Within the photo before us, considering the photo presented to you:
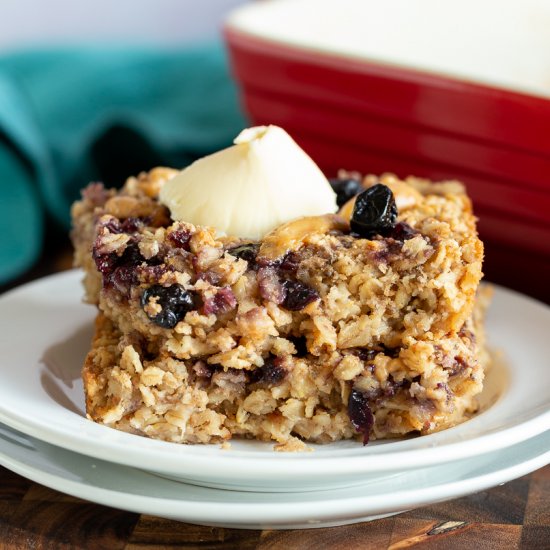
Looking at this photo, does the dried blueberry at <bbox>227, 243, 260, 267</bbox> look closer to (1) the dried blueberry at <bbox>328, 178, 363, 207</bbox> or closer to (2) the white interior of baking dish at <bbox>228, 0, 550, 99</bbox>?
Result: (1) the dried blueberry at <bbox>328, 178, 363, 207</bbox>

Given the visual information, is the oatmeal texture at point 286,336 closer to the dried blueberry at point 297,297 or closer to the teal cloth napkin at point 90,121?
the dried blueberry at point 297,297

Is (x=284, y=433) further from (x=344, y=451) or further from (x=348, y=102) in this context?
(x=348, y=102)

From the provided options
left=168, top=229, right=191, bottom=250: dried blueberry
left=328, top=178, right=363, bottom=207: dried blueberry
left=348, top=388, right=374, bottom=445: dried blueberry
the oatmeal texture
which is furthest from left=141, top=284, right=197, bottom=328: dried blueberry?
left=328, top=178, right=363, bottom=207: dried blueberry

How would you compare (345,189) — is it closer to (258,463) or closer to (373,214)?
(373,214)

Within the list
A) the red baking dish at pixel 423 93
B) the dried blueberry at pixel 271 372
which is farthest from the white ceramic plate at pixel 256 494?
the red baking dish at pixel 423 93

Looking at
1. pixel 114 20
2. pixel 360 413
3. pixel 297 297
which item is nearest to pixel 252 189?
pixel 297 297
